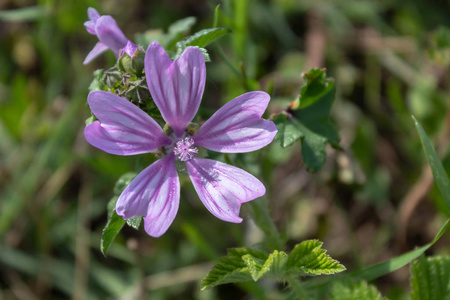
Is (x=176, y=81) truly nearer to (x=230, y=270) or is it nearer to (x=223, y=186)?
(x=223, y=186)

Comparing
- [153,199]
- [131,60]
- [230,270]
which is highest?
[131,60]

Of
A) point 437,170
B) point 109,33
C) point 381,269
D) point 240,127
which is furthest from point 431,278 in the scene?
point 109,33

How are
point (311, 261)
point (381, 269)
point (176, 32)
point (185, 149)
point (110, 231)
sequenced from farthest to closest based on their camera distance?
point (176, 32), point (381, 269), point (185, 149), point (110, 231), point (311, 261)

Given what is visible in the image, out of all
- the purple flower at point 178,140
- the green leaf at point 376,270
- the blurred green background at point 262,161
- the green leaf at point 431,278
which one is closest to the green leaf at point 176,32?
the blurred green background at point 262,161

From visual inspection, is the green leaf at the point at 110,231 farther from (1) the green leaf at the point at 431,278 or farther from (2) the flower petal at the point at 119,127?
(1) the green leaf at the point at 431,278

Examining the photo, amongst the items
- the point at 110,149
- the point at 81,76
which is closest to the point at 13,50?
the point at 81,76

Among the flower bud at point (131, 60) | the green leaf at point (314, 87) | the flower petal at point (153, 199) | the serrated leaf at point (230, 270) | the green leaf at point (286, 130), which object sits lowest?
the serrated leaf at point (230, 270)

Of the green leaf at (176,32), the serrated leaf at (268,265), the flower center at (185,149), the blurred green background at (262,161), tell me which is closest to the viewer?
the serrated leaf at (268,265)
